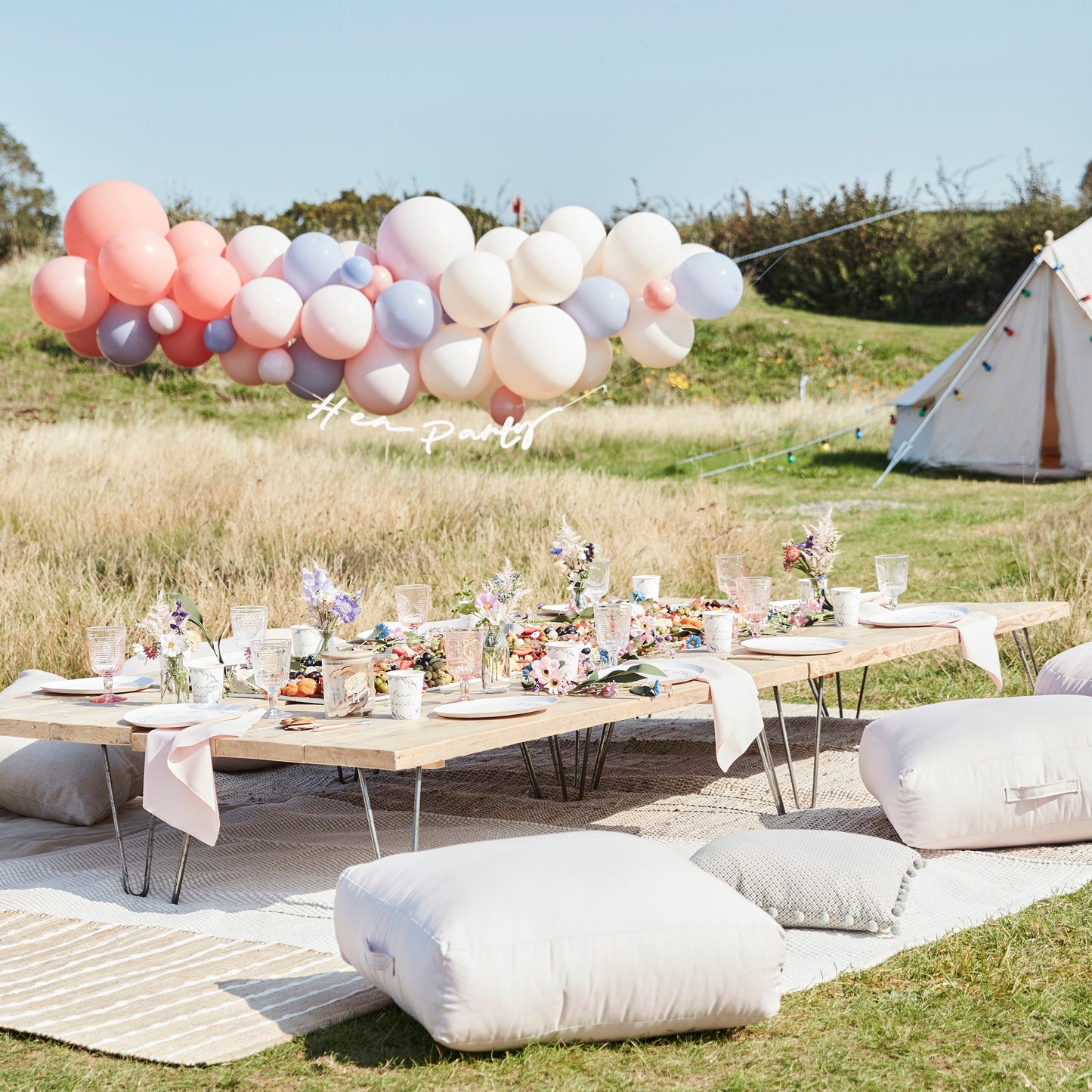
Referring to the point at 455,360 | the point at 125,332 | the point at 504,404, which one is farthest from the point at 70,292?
the point at 504,404

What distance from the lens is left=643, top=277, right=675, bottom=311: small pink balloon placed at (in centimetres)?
571

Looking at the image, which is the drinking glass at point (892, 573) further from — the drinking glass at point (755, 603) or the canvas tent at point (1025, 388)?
the canvas tent at point (1025, 388)

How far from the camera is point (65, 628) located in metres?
6.04

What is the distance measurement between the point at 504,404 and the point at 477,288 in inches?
22.1

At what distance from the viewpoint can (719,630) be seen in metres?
4.23

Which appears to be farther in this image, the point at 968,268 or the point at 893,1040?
the point at 968,268

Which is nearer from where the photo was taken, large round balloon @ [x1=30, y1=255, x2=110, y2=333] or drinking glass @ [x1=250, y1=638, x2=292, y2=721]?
drinking glass @ [x1=250, y1=638, x2=292, y2=721]

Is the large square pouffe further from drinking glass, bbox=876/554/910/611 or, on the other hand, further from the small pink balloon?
the small pink balloon

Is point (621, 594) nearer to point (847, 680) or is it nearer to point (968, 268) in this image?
point (847, 680)

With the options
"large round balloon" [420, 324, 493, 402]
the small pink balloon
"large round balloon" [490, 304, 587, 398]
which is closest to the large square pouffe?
"large round balloon" [490, 304, 587, 398]

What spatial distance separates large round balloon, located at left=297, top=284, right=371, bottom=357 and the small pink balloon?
44.6 inches

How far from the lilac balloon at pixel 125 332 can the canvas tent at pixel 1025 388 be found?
29.0ft

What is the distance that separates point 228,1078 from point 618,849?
0.82 metres

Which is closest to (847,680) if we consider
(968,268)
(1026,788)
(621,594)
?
(621,594)
